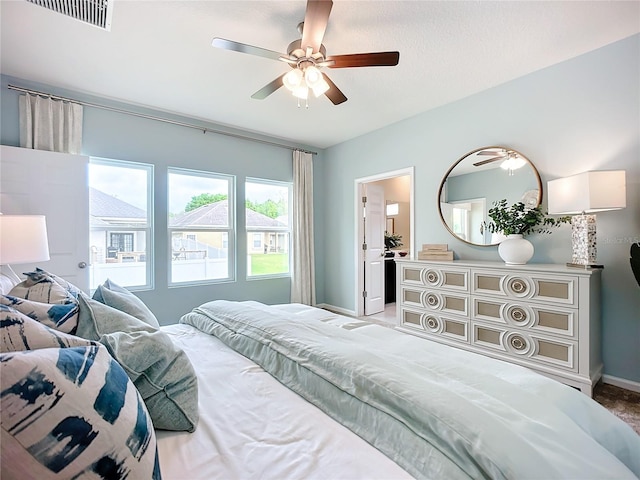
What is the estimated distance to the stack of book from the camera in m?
3.23

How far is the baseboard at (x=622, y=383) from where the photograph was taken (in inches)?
90.6

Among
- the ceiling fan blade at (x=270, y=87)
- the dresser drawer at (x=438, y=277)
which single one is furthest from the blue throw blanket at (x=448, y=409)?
the ceiling fan blade at (x=270, y=87)

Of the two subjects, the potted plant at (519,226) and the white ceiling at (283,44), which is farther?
the potted plant at (519,226)

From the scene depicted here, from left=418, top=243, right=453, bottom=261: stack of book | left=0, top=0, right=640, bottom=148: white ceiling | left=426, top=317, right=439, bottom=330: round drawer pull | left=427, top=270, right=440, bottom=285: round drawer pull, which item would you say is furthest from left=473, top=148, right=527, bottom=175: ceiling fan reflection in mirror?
left=426, top=317, right=439, bottom=330: round drawer pull

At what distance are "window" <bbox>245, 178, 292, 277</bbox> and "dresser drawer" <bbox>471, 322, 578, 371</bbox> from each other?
290cm

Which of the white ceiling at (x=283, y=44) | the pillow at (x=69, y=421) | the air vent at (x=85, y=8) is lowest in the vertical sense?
the pillow at (x=69, y=421)

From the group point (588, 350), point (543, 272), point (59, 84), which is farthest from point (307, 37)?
point (588, 350)

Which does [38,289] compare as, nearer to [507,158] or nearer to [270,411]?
[270,411]

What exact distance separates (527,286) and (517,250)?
38 cm

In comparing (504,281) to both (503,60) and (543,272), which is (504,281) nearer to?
(543,272)

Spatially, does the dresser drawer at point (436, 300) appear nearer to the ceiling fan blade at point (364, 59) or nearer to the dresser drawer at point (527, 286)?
the dresser drawer at point (527, 286)

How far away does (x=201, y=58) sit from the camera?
252 centimetres

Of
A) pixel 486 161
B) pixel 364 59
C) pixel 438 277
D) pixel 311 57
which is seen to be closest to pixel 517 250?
pixel 438 277

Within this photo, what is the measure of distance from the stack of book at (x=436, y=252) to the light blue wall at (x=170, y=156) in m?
2.21
